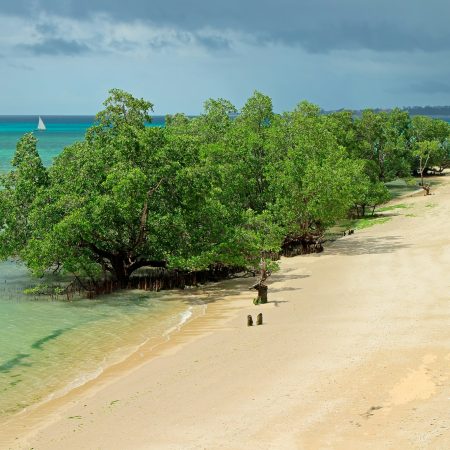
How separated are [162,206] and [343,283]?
1089 cm

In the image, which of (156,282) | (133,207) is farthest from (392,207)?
(133,207)

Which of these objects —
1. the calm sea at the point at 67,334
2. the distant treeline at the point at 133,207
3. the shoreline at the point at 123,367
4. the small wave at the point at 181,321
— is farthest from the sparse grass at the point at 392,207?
the small wave at the point at 181,321

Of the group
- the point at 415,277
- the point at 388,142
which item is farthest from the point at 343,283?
the point at 388,142

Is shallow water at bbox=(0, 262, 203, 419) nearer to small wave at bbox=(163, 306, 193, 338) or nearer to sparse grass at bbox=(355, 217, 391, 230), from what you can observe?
small wave at bbox=(163, 306, 193, 338)

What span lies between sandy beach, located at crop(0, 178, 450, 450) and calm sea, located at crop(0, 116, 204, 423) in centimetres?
127

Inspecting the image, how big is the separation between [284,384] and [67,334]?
42.0ft

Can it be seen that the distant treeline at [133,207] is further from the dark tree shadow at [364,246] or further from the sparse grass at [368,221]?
the sparse grass at [368,221]

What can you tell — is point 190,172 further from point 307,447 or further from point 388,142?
point 388,142

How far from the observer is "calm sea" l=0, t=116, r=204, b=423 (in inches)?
822

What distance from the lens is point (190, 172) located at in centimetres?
3181

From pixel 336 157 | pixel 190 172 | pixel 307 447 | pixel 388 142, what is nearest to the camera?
pixel 307 447

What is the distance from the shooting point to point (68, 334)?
87.2 ft

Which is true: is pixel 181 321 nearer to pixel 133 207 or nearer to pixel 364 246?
pixel 133 207

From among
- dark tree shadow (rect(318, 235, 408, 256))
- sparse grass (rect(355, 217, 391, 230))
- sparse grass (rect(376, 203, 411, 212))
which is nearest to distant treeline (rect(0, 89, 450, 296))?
dark tree shadow (rect(318, 235, 408, 256))
